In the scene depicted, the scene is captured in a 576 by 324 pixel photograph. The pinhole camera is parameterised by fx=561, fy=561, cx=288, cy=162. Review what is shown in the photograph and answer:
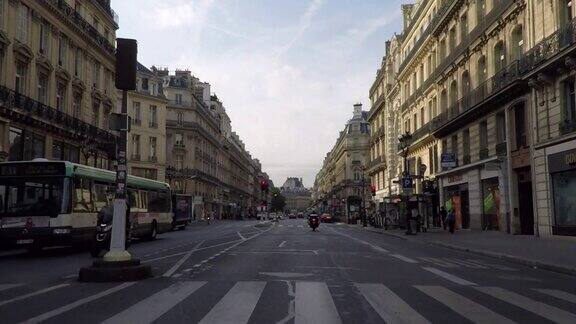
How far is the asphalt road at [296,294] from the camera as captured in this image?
6.80 meters

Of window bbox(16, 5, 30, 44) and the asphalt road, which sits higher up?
window bbox(16, 5, 30, 44)

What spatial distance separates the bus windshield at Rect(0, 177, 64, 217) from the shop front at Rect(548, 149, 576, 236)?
18.5 meters

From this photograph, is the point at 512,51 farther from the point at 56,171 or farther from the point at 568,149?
the point at 56,171

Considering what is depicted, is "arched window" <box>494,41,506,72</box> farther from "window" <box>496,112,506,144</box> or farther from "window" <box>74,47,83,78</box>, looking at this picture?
"window" <box>74,47,83,78</box>

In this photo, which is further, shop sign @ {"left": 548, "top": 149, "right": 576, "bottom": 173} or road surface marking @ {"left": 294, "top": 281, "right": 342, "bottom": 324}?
shop sign @ {"left": 548, "top": 149, "right": 576, "bottom": 173}

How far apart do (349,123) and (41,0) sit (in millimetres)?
79060

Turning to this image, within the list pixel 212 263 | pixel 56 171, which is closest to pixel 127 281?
pixel 212 263

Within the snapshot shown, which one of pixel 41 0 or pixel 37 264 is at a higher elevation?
pixel 41 0

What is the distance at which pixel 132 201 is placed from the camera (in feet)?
76.1

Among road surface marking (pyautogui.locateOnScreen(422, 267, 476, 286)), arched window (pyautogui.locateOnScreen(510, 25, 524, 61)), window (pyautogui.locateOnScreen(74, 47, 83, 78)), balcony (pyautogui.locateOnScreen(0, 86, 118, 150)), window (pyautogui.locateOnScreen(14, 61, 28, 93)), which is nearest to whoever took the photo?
road surface marking (pyautogui.locateOnScreen(422, 267, 476, 286))

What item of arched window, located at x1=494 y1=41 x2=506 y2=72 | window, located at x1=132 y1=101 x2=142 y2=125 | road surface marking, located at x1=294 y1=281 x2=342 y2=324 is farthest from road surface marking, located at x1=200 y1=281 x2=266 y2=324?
window, located at x1=132 y1=101 x2=142 y2=125

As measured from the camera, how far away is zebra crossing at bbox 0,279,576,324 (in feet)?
22.1

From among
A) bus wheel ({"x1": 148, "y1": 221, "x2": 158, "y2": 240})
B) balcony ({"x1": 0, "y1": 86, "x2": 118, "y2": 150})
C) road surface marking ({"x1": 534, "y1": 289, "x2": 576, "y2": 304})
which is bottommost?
road surface marking ({"x1": 534, "y1": 289, "x2": 576, "y2": 304})

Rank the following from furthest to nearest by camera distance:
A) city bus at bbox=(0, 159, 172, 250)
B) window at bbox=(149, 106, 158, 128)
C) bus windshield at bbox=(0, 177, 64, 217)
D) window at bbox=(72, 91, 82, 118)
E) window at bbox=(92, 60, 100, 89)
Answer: window at bbox=(149, 106, 158, 128) → window at bbox=(92, 60, 100, 89) → window at bbox=(72, 91, 82, 118) → bus windshield at bbox=(0, 177, 64, 217) → city bus at bbox=(0, 159, 172, 250)
